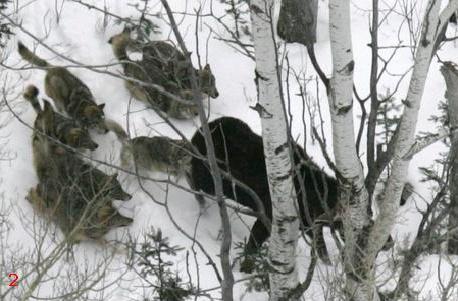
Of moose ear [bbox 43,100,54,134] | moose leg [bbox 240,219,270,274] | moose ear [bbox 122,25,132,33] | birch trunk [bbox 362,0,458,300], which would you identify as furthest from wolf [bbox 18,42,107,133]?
birch trunk [bbox 362,0,458,300]

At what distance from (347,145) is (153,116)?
156 inches

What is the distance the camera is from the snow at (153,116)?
287 inches

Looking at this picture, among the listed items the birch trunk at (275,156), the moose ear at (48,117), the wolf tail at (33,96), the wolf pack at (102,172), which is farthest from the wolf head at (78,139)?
the birch trunk at (275,156)

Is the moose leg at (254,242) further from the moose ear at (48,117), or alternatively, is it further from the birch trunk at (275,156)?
the moose ear at (48,117)

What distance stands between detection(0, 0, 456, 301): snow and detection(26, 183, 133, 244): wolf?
0.16 meters

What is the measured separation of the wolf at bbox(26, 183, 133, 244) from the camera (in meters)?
7.08

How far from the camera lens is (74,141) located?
25.6 feet

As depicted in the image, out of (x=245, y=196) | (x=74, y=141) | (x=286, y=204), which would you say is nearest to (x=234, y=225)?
(x=245, y=196)

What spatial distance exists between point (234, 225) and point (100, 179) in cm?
181

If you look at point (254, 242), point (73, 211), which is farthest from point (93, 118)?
point (254, 242)

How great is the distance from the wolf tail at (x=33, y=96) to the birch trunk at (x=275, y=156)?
3.90 metres

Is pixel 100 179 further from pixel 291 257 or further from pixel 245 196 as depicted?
pixel 291 257

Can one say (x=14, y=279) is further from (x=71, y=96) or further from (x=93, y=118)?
(x=71, y=96)

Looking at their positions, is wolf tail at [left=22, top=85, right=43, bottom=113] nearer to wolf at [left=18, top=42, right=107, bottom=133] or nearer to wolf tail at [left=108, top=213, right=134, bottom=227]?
wolf at [left=18, top=42, right=107, bottom=133]
